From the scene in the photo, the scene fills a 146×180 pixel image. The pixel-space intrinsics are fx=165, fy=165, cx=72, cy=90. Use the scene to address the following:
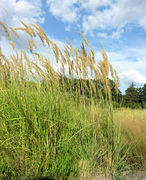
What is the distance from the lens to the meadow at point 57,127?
190 cm

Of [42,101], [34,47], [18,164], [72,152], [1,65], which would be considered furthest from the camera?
[1,65]

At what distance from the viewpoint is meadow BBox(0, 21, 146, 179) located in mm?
1904

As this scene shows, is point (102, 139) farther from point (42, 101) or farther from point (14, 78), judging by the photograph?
point (14, 78)

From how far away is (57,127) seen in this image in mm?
2051

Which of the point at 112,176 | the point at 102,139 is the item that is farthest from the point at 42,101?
the point at 112,176

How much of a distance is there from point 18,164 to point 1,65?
1676 mm

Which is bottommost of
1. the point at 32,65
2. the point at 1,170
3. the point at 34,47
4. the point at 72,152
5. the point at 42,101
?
the point at 1,170

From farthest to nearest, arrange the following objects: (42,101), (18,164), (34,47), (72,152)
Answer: (34,47) < (42,101) < (72,152) < (18,164)

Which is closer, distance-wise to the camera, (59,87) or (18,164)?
(18,164)

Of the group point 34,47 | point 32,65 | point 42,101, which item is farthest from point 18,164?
point 34,47

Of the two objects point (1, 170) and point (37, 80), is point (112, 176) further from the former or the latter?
point (37, 80)

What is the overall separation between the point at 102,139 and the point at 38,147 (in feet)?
3.03

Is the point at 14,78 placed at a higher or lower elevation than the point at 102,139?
higher

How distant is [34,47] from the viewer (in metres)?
2.49
